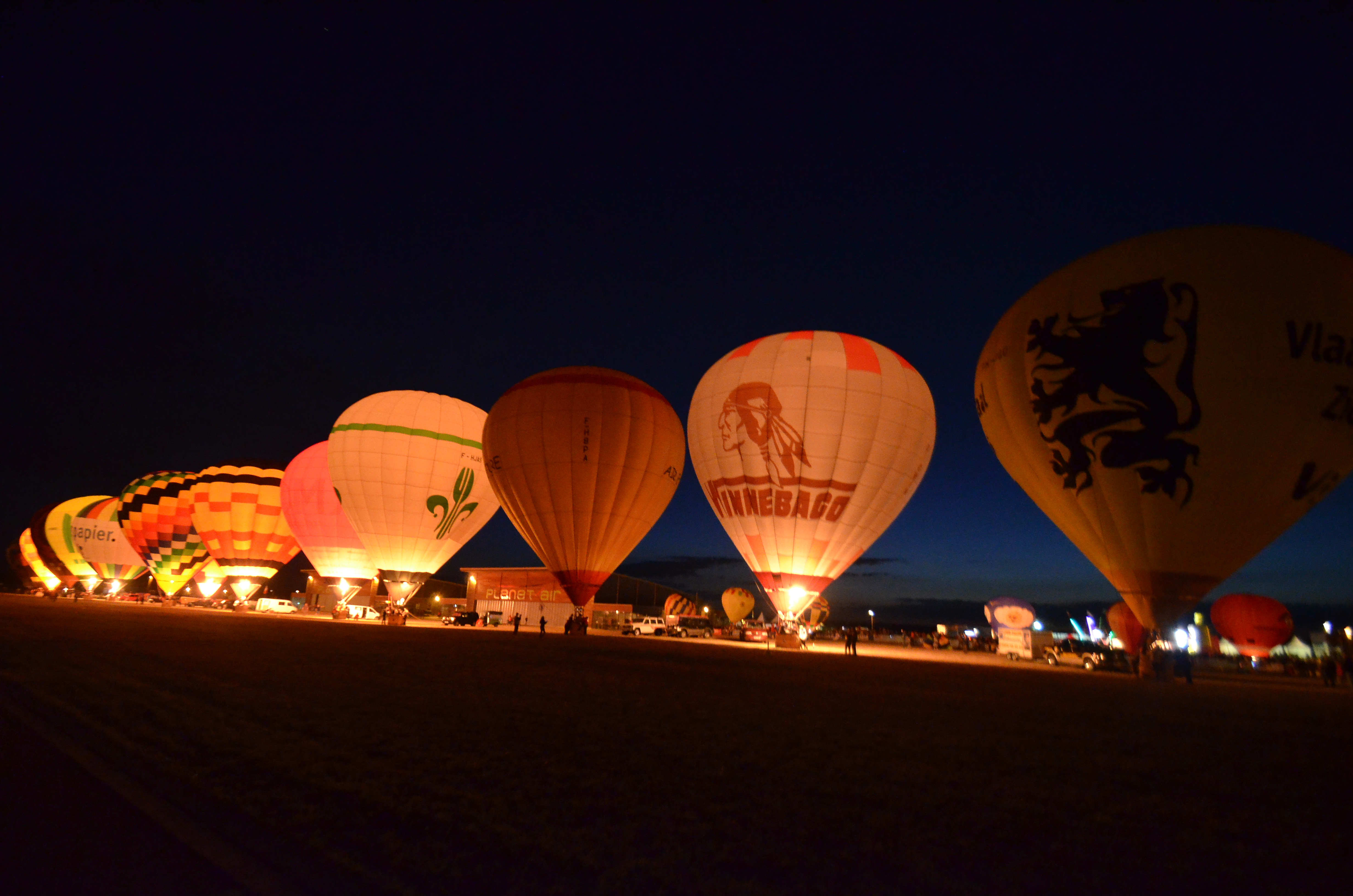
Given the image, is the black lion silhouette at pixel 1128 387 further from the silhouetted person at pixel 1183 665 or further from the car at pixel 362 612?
the car at pixel 362 612

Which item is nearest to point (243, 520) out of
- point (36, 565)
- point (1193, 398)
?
point (36, 565)

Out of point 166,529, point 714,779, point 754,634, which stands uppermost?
point 166,529

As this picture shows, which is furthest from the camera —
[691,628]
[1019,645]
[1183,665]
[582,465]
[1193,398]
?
[691,628]

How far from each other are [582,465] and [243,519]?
28064 mm

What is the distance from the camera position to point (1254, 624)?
108ft

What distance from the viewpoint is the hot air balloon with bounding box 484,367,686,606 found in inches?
857

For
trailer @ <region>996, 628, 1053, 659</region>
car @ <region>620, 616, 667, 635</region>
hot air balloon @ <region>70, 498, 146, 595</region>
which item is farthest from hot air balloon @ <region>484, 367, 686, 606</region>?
hot air balloon @ <region>70, 498, 146, 595</region>

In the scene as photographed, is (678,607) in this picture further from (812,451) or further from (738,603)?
(812,451)

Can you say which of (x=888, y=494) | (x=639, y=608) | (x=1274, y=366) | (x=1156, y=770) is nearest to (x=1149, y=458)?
(x=1274, y=366)

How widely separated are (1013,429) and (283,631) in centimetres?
2017

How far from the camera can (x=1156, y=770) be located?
5191 mm

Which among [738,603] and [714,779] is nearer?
[714,779]

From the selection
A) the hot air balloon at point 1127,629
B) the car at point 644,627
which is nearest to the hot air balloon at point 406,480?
the car at point 644,627

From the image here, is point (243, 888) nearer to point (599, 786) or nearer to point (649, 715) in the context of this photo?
point (599, 786)
